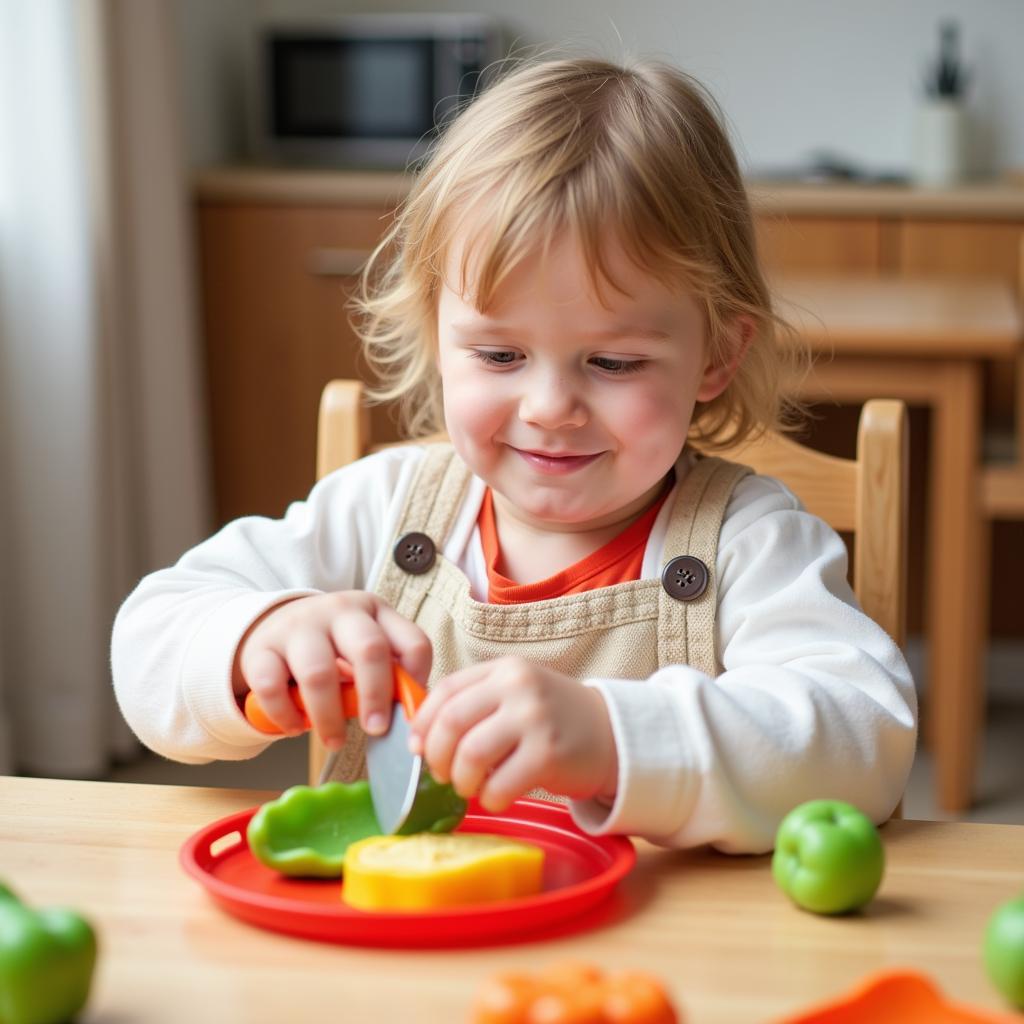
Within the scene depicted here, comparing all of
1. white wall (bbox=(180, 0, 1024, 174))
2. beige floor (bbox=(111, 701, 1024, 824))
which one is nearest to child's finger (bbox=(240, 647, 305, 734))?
beige floor (bbox=(111, 701, 1024, 824))

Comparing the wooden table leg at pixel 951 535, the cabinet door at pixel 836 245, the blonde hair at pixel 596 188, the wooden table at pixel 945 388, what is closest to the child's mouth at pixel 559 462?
the blonde hair at pixel 596 188

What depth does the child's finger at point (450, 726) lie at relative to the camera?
0.67 meters

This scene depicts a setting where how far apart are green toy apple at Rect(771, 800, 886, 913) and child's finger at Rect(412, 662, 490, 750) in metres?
0.15

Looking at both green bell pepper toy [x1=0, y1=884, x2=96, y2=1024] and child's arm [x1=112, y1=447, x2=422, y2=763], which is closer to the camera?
green bell pepper toy [x1=0, y1=884, x2=96, y2=1024]

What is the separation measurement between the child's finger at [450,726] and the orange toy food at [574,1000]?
187 mm

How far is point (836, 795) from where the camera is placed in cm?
77

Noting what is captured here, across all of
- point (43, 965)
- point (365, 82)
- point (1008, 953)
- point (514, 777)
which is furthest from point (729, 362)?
point (365, 82)

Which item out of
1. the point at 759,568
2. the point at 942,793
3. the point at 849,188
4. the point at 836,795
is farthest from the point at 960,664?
the point at 836,795

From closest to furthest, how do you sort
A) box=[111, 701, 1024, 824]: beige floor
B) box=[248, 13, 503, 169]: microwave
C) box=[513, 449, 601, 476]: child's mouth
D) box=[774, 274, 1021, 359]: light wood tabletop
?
box=[513, 449, 601, 476]: child's mouth, box=[774, 274, 1021, 359]: light wood tabletop, box=[111, 701, 1024, 824]: beige floor, box=[248, 13, 503, 169]: microwave

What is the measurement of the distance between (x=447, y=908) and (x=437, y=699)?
0.11 m

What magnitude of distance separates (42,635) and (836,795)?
1.98 metres

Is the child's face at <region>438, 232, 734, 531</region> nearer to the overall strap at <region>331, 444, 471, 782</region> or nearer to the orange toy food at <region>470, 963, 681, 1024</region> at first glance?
the overall strap at <region>331, 444, 471, 782</region>

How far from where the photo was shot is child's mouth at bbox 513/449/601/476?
3.12 feet

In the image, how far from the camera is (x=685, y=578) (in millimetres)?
976
